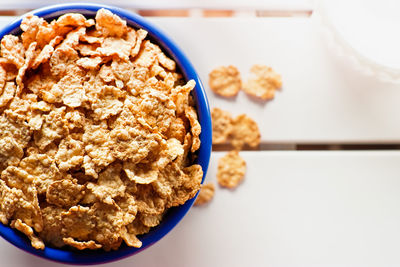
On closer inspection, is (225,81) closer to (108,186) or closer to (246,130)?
(246,130)

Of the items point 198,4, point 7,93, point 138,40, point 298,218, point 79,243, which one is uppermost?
point 198,4

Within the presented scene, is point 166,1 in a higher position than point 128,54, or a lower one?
higher

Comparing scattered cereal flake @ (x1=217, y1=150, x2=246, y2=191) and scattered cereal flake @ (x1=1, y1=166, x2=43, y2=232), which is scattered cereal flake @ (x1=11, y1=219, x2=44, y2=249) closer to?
scattered cereal flake @ (x1=1, y1=166, x2=43, y2=232)

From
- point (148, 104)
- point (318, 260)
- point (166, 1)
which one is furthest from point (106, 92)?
point (318, 260)

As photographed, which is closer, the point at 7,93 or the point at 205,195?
the point at 7,93

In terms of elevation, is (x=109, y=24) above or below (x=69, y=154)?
above

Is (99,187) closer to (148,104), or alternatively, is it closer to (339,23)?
(148,104)

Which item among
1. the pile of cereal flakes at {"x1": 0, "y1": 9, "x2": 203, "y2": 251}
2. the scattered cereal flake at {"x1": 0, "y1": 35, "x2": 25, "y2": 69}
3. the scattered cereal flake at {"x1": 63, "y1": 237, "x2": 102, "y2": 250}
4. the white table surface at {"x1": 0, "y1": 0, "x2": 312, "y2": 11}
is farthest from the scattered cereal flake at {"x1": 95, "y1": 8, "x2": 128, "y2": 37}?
the scattered cereal flake at {"x1": 63, "y1": 237, "x2": 102, "y2": 250}

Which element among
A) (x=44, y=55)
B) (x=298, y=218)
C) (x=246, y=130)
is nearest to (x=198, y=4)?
(x=246, y=130)
